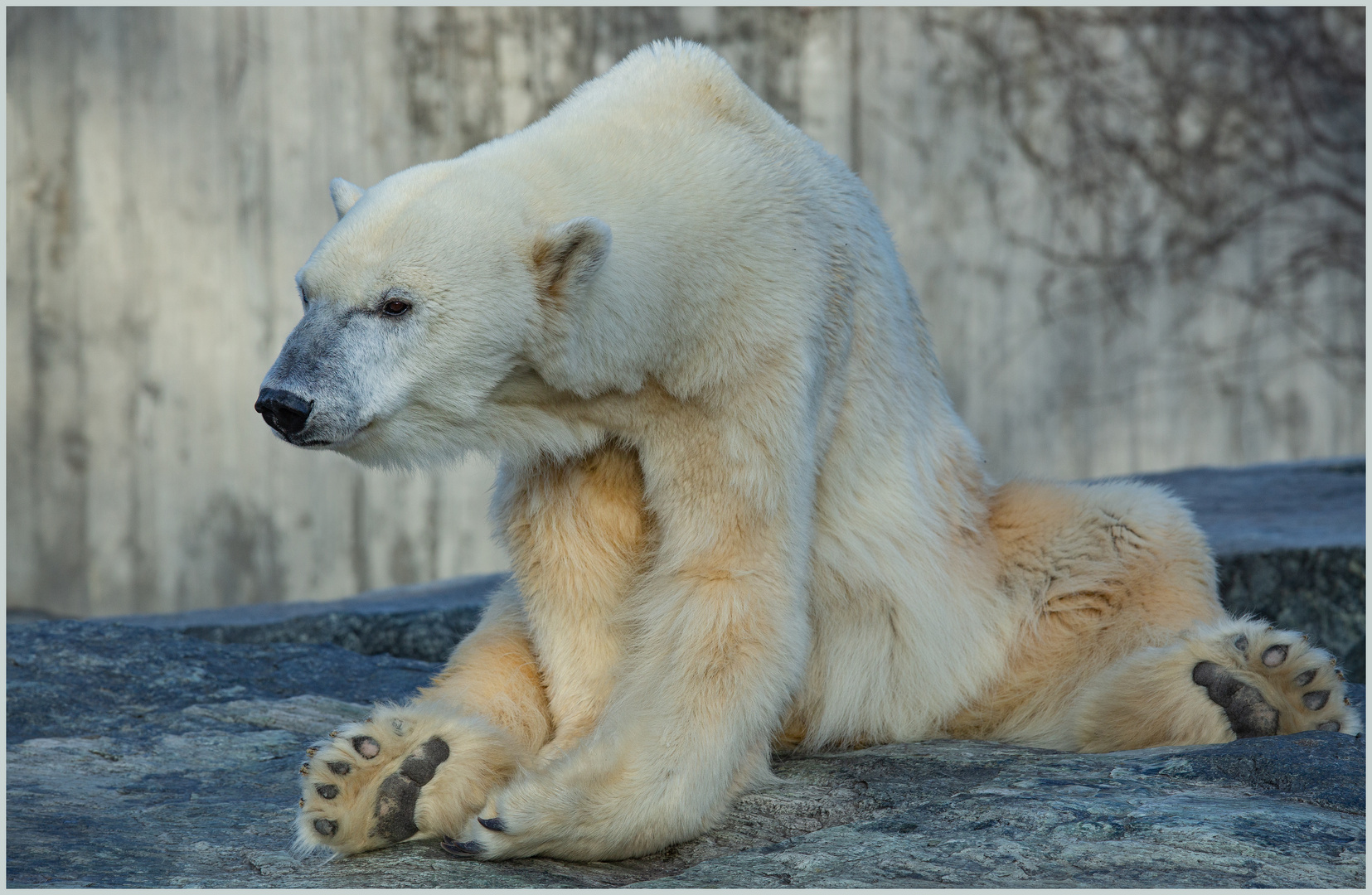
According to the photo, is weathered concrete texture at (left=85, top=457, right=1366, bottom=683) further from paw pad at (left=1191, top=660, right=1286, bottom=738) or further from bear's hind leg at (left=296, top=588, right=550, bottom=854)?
paw pad at (left=1191, top=660, right=1286, bottom=738)

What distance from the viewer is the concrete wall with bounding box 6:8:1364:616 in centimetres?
678

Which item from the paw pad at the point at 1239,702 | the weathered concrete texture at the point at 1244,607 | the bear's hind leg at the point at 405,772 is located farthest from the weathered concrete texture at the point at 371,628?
the paw pad at the point at 1239,702

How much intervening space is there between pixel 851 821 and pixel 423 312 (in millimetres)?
1015

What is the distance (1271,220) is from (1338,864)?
20.8ft

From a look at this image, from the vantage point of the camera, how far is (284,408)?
2051mm

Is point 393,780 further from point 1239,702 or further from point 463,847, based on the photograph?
point 1239,702

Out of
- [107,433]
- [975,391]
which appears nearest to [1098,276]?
[975,391]

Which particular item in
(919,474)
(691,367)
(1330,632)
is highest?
(691,367)

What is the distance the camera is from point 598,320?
223 cm

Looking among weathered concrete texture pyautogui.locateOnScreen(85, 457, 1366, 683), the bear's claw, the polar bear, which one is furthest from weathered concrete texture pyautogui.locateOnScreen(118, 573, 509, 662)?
the bear's claw

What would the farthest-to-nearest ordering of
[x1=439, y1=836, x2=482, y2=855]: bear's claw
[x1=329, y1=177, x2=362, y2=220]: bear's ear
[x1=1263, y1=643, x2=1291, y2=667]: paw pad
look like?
[x1=329, y1=177, x2=362, y2=220]: bear's ear, [x1=1263, y1=643, x2=1291, y2=667]: paw pad, [x1=439, y1=836, x2=482, y2=855]: bear's claw

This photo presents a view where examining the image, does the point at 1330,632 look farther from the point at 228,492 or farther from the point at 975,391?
the point at 228,492

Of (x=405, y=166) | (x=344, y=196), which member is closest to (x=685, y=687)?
(x=344, y=196)

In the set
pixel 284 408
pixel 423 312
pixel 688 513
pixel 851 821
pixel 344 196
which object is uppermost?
pixel 344 196
